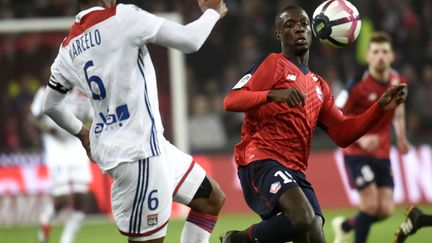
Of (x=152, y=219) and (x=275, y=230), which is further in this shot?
(x=275, y=230)

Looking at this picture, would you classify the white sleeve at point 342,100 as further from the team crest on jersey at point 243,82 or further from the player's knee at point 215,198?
the player's knee at point 215,198

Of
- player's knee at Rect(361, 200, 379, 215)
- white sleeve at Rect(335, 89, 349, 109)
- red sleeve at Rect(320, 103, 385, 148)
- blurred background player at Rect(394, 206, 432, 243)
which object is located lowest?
player's knee at Rect(361, 200, 379, 215)

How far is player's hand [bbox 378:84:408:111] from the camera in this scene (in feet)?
21.0

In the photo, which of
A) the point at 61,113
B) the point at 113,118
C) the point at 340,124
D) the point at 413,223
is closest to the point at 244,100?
the point at 340,124

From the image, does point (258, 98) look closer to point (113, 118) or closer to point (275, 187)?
point (275, 187)

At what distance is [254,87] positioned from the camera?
6.65 metres

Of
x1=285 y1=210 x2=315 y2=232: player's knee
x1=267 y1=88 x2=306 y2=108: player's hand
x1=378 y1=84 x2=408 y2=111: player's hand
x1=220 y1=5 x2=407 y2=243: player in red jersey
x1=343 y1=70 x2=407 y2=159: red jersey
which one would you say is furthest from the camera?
x1=343 y1=70 x2=407 y2=159: red jersey

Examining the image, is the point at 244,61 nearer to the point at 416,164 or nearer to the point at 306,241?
the point at 416,164

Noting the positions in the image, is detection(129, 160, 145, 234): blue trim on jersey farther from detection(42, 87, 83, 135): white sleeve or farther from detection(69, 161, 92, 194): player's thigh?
detection(69, 161, 92, 194): player's thigh

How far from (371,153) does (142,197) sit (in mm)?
4344

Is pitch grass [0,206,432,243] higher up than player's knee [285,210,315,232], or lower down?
lower down

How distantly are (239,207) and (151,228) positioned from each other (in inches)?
342

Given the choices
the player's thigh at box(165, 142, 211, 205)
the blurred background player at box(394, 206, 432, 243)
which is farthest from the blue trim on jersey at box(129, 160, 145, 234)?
the blurred background player at box(394, 206, 432, 243)

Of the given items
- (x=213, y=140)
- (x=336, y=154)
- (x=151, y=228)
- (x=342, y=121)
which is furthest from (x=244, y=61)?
(x=151, y=228)
